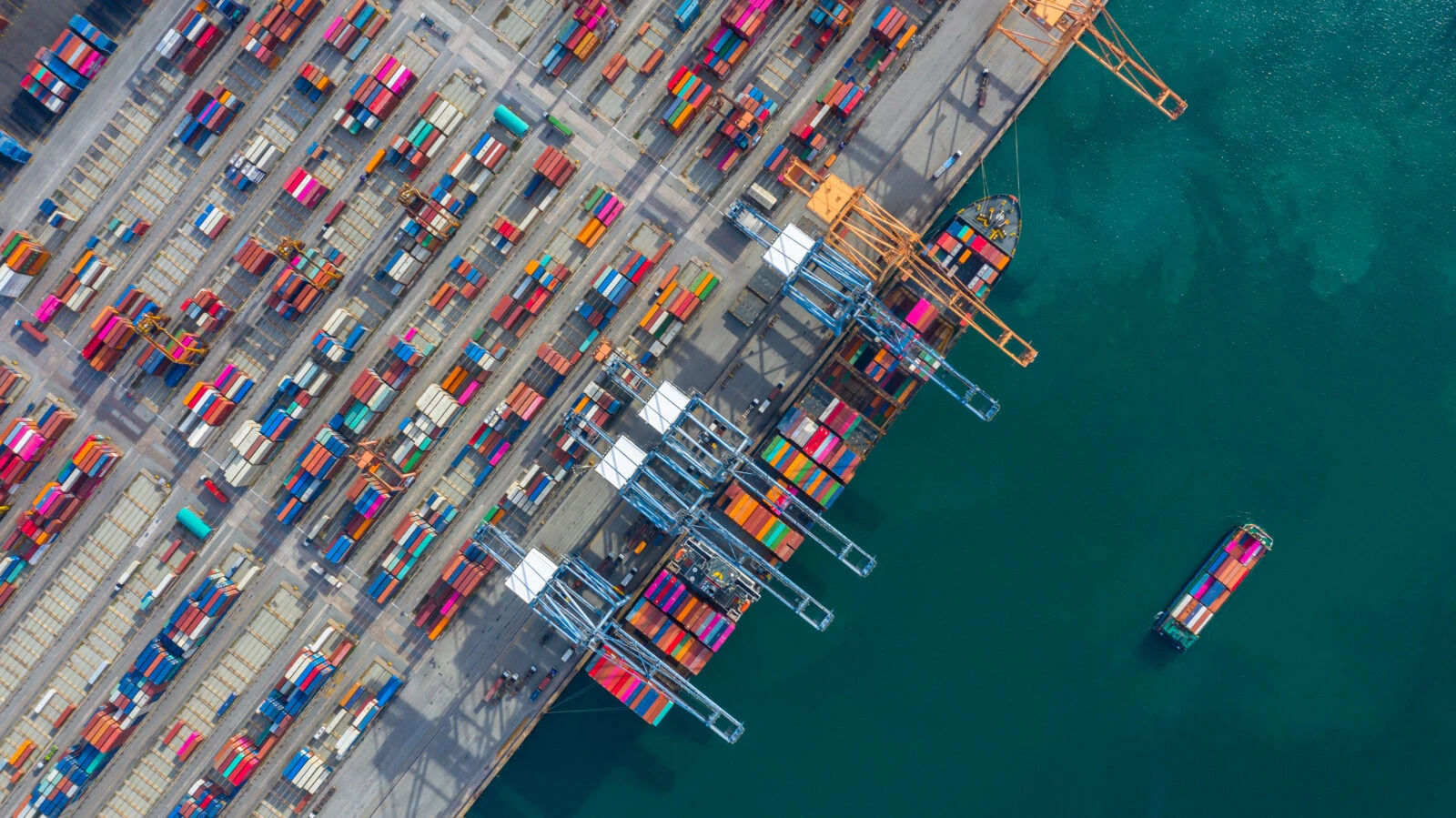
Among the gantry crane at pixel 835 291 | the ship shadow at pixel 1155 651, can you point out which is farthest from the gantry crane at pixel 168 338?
the ship shadow at pixel 1155 651

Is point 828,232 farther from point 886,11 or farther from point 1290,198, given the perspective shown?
point 1290,198

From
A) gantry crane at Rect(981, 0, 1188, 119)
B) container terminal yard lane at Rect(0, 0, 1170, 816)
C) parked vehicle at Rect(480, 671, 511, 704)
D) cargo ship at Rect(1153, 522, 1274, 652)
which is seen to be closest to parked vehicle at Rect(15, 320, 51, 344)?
container terminal yard lane at Rect(0, 0, 1170, 816)

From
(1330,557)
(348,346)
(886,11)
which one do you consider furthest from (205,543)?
(1330,557)

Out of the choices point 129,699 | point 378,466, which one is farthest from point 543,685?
point 129,699

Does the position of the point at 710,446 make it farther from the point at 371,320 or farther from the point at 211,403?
the point at 211,403

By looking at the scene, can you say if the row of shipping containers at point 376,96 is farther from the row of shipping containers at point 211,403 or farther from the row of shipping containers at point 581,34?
the row of shipping containers at point 211,403

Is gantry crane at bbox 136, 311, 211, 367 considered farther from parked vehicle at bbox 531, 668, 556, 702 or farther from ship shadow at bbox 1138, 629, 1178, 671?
ship shadow at bbox 1138, 629, 1178, 671
